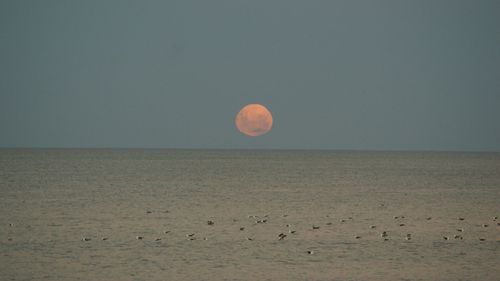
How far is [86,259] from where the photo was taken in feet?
94.2

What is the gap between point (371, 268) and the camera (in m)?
27.4

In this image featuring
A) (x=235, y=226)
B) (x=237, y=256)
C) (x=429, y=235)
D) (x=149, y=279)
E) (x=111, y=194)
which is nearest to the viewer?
(x=149, y=279)

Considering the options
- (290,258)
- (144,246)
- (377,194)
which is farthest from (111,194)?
(290,258)

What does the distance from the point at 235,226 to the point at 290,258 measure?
35.7ft

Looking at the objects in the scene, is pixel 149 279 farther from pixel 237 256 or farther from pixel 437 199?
pixel 437 199

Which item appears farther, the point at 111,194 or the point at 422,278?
the point at 111,194

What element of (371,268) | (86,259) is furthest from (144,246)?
(371,268)

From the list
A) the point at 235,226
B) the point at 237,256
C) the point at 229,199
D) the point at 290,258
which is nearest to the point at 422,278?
the point at 290,258

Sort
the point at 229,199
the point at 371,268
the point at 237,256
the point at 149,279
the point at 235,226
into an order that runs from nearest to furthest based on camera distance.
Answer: the point at 149,279, the point at 371,268, the point at 237,256, the point at 235,226, the point at 229,199

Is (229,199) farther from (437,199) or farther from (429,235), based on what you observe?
(429,235)

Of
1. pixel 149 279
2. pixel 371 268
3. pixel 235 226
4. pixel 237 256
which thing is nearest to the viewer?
pixel 149 279

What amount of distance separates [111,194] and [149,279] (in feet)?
133

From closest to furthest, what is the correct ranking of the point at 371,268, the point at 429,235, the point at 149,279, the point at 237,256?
the point at 149,279, the point at 371,268, the point at 237,256, the point at 429,235

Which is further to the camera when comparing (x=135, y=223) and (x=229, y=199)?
(x=229, y=199)
